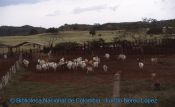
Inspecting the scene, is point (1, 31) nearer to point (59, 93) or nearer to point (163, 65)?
point (163, 65)

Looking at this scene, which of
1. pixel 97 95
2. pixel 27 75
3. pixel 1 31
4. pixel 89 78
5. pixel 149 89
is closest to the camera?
pixel 97 95

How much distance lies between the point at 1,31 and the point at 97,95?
128476 millimetres

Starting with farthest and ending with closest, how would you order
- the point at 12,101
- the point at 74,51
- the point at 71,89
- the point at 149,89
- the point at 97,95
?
the point at 74,51, the point at 71,89, the point at 149,89, the point at 97,95, the point at 12,101

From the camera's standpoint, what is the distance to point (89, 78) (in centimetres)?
2552

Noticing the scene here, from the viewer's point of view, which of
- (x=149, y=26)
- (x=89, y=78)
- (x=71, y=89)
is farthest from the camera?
(x=149, y=26)

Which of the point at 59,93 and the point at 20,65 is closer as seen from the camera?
the point at 59,93

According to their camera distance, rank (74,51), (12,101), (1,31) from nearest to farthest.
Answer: (12,101) < (74,51) < (1,31)

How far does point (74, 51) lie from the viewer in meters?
46.1

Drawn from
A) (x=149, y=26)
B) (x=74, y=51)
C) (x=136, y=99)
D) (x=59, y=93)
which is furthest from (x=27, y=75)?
(x=149, y=26)

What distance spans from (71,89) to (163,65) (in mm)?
14109

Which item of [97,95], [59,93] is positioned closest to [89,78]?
[59,93]

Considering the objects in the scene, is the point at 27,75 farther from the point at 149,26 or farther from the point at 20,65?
the point at 149,26

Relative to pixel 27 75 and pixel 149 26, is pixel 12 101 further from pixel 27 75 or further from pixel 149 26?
pixel 149 26

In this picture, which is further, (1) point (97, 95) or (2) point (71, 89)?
(2) point (71, 89)
